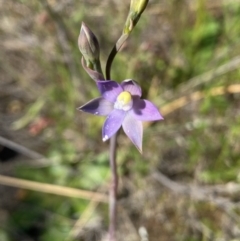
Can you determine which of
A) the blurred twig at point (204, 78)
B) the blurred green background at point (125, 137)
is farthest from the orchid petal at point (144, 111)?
the blurred green background at point (125, 137)

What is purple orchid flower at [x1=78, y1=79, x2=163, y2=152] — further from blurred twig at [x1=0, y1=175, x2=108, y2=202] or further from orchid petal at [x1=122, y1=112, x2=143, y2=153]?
blurred twig at [x1=0, y1=175, x2=108, y2=202]

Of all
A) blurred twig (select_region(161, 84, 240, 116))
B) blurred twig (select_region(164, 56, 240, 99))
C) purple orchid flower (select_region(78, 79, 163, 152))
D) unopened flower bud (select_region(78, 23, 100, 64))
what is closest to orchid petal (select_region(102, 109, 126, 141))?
purple orchid flower (select_region(78, 79, 163, 152))

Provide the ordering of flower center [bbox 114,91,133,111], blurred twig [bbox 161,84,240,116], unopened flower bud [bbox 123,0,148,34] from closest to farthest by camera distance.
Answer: unopened flower bud [bbox 123,0,148,34] < flower center [bbox 114,91,133,111] < blurred twig [bbox 161,84,240,116]

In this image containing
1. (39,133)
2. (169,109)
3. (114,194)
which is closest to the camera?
(114,194)

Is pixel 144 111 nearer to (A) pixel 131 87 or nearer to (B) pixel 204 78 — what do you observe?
(A) pixel 131 87

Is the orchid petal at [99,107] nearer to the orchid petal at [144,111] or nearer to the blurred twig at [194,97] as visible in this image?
the orchid petal at [144,111]

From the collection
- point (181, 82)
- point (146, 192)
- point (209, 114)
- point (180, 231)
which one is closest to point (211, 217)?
point (180, 231)

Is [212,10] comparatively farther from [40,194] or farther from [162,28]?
[40,194]
